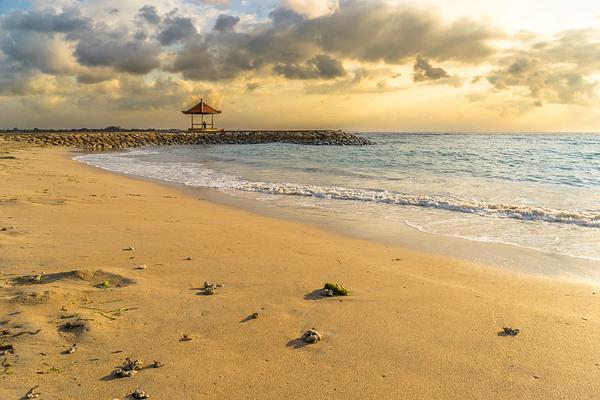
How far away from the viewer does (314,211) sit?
10312 millimetres

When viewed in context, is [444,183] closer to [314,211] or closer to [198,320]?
[314,211]

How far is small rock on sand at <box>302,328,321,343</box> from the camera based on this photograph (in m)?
3.53

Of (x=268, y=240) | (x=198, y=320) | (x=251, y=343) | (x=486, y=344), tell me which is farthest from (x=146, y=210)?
(x=486, y=344)

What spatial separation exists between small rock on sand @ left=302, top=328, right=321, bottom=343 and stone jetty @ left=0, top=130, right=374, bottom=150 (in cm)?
3882

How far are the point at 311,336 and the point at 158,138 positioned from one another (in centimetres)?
4770

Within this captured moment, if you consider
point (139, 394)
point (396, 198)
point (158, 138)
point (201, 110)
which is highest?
point (201, 110)

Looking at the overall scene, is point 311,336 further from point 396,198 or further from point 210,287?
point 396,198

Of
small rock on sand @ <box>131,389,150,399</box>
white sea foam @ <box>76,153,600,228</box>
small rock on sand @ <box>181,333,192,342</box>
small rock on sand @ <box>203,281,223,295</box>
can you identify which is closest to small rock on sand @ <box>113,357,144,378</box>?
small rock on sand @ <box>131,389,150,399</box>

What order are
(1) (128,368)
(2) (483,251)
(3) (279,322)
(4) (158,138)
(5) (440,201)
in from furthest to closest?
(4) (158,138), (5) (440,201), (2) (483,251), (3) (279,322), (1) (128,368)

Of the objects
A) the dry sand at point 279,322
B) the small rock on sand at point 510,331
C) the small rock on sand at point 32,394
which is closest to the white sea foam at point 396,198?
the dry sand at point 279,322

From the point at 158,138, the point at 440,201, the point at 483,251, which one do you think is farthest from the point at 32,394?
the point at 158,138

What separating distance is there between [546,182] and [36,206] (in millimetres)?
16921

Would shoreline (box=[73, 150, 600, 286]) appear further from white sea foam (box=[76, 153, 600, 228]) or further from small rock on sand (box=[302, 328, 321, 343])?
small rock on sand (box=[302, 328, 321, 343])

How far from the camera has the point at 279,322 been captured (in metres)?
3.90
